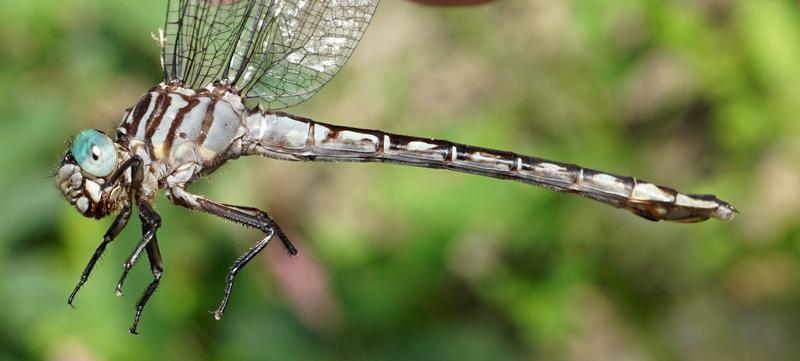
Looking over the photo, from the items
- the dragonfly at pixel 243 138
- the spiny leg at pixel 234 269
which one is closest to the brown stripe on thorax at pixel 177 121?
the dragonfly at pixel 243 138

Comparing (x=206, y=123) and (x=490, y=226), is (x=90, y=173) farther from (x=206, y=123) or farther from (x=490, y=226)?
(x=490, y=226)

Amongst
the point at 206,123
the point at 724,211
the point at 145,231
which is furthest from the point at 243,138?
the point at 724,211

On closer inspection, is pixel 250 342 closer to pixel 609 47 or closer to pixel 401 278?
pixel 401 278

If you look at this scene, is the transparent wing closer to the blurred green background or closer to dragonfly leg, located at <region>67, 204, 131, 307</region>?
dragonfly leg, located at <region>67, 204, 131, 307</region>

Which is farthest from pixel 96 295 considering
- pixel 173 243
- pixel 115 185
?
pixel 115 185

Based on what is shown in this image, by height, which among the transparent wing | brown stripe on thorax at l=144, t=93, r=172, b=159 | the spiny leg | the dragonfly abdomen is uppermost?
the transparent wing

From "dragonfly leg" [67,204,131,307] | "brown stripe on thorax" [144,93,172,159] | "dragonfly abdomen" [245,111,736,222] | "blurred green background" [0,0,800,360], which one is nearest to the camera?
"dragonfly leg" [67,204,131,307]

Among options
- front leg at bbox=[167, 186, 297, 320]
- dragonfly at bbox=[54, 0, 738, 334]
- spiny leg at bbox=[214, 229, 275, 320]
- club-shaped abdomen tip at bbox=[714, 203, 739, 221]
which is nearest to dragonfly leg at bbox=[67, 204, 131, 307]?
dragonfly at bbox=[54, 0, 738, 334]
